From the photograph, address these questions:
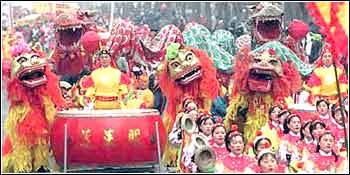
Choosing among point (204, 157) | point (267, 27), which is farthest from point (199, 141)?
point (267, 27)

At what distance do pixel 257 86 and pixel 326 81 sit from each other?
5.37ft

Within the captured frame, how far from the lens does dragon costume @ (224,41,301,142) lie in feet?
24.6

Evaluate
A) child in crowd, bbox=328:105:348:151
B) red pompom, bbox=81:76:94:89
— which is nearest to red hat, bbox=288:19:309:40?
child in crowd, bbox=328:105:348:151

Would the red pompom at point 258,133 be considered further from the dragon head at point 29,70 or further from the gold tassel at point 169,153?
the dragon head at point 29,70

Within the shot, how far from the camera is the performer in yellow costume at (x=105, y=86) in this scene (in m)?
7.78

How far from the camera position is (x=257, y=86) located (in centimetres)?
750

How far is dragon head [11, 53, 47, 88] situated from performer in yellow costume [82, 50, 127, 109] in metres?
0.53

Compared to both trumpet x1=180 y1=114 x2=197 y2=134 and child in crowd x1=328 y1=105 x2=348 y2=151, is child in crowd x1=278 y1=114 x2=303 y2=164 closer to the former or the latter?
child in crowd x1=328 y1=105 x2=348 y2=151

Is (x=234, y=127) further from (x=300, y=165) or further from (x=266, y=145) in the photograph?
(x=266, y=145)

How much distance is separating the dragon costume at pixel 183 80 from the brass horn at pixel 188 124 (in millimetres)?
656

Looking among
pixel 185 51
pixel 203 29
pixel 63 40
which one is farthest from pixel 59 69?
pixel 185 51

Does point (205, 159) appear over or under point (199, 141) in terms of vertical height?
under

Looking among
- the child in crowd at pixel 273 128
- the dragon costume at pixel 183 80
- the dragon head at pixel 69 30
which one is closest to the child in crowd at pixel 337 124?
the child in crowd at pixel 273 128

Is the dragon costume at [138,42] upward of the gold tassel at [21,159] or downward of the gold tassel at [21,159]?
upward
